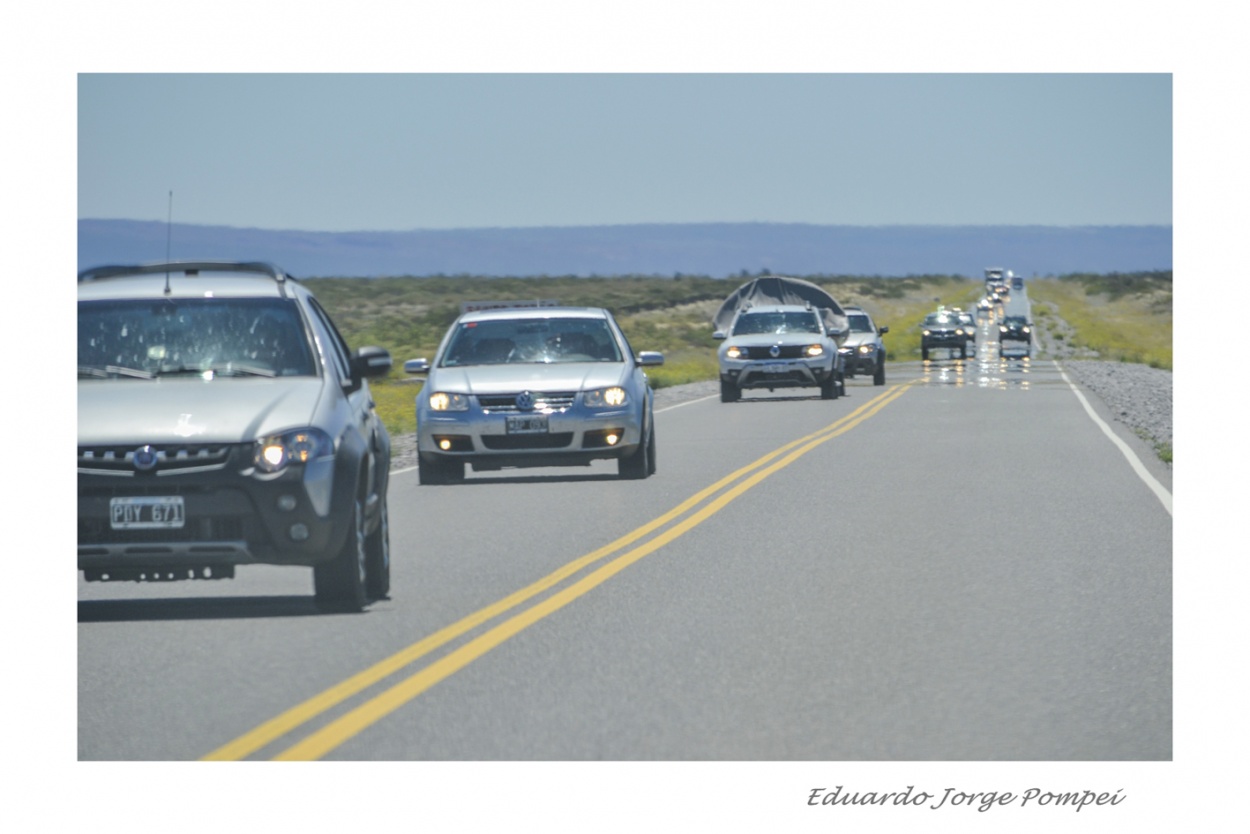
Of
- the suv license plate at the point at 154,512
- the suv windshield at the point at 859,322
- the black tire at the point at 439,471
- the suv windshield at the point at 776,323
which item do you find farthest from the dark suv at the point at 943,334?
the suv license plate at the point at 154,512

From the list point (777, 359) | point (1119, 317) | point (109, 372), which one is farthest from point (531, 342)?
point (1119, 317)

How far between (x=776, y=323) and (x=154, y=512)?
2631cm

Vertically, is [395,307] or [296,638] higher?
[395,307]

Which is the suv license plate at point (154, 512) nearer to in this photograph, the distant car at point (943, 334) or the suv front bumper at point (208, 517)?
the suv front bumper at point (208, 517)

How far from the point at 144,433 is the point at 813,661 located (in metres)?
3.29

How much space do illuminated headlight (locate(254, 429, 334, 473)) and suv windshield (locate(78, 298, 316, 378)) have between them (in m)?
0.85

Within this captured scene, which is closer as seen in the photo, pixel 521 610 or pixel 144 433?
pixel 144 433

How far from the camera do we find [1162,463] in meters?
19.9

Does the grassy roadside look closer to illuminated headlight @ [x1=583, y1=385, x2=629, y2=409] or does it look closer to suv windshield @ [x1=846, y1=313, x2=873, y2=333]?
suv windshield @ [x1=846, y1=313, x2=873, y2=333]

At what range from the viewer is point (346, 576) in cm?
991

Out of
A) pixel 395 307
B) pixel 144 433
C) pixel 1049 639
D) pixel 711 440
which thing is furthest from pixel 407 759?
pixel 395 307

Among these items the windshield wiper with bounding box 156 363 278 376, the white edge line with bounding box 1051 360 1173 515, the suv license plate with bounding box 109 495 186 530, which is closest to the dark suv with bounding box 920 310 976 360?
the white edge line with bounding box 1051 360 1173 515

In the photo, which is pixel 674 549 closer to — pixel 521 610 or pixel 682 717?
pixel 521 610

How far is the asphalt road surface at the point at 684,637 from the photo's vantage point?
7152mm
